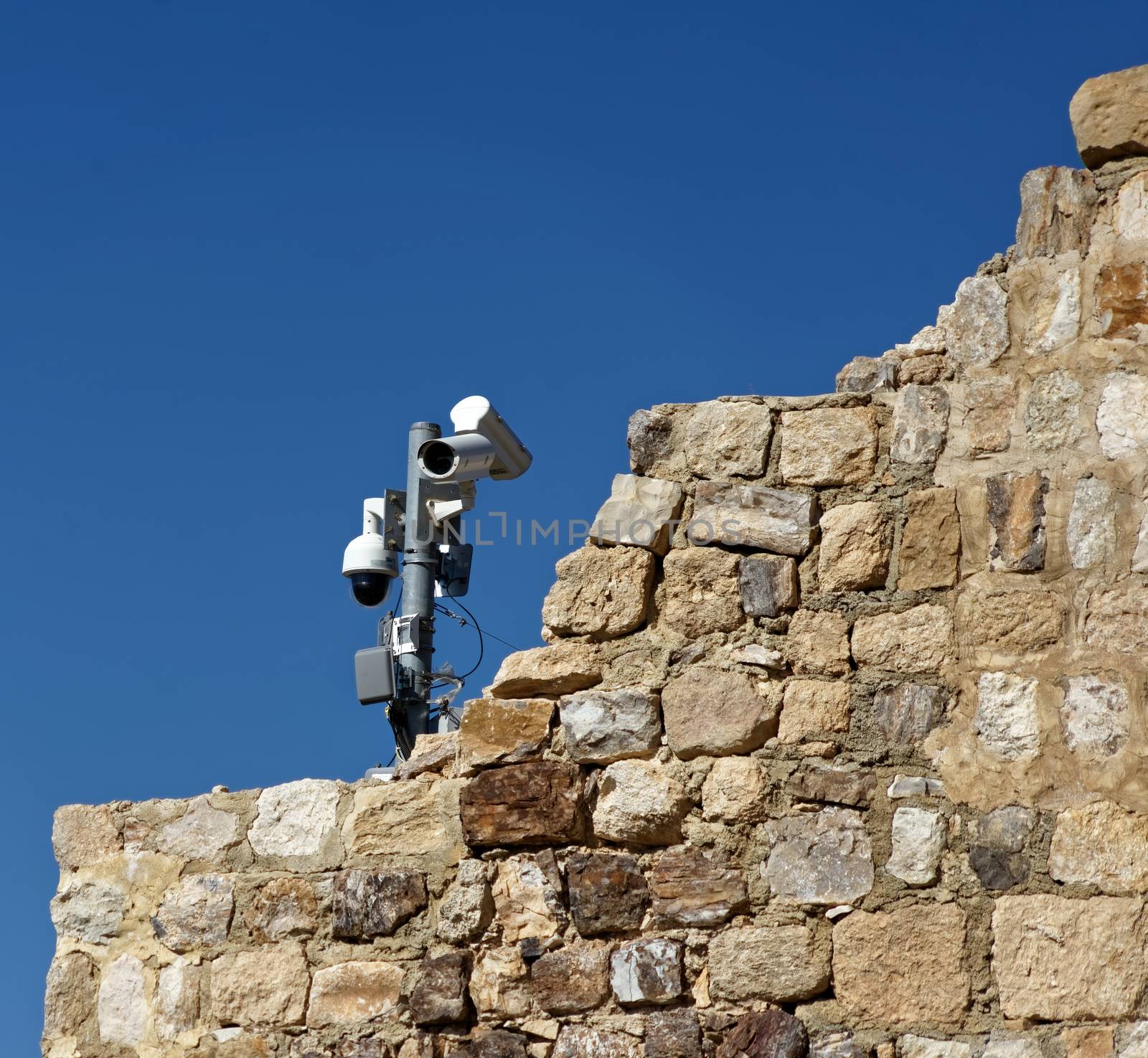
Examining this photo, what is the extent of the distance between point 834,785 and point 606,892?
0.61 m

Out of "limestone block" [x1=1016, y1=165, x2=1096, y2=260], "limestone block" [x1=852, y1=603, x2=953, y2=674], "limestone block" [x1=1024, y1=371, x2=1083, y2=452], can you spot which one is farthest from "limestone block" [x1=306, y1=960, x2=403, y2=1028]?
"limestone block" [x1=1016, y1=165, x2=1096, y2=260]

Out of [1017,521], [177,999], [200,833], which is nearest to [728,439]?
[1017,521]

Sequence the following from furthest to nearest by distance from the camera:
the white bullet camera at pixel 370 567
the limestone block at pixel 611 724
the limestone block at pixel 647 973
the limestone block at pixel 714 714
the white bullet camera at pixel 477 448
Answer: the white bullet camera at pixel 370 567, the white bullet camera at pixel 477 448, the limestone block at pixel 611 724, the limestone block at pixel 714 714, the limestone block at pixel 647 973

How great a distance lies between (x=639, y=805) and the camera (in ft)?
14.8

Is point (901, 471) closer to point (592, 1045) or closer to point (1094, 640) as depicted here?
point (1094, 640)

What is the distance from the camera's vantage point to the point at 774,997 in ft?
14.0

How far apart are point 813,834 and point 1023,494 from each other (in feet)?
3.06

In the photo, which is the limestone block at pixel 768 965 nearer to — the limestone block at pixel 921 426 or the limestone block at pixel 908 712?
the limestone block at pixel 908 712

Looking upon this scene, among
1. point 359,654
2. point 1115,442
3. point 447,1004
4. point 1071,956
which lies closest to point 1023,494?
point 1115,442

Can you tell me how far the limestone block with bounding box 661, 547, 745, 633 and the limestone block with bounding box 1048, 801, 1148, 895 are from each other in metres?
0.93

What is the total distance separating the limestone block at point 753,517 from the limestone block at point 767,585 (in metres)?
0.03

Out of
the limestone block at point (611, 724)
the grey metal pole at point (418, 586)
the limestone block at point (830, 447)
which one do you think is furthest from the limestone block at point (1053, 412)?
the grey metal pole at point (418, 586)

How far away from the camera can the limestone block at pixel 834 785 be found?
433 cm

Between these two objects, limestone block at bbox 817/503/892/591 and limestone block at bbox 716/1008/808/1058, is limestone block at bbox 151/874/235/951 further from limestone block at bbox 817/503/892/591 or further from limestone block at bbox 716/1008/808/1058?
limestone block at bbox 817/503/892/591
